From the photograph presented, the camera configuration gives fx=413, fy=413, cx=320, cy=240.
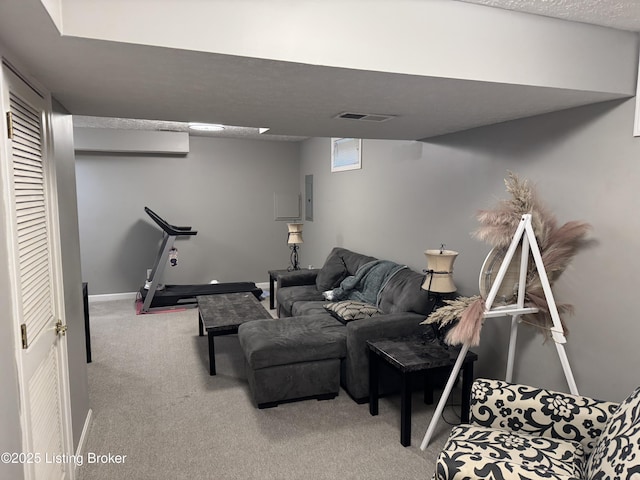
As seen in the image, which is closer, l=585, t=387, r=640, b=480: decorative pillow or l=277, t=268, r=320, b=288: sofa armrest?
l=585, t=387, r=640, b=480: decorative pillow

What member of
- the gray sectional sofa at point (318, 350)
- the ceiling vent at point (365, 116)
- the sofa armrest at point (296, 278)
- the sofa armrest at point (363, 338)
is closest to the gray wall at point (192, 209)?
the sofa armrest at point (296, 278)

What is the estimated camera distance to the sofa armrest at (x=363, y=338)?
3.00 metres

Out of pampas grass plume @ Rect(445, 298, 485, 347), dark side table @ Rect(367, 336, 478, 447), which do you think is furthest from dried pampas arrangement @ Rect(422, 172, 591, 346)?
dark side table @ Rect(367, 336, 478, 447)

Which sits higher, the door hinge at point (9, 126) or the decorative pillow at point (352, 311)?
the door hinge at point (9, 126)

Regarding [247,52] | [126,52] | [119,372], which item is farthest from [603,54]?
[119,372]

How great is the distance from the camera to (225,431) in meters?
2.71

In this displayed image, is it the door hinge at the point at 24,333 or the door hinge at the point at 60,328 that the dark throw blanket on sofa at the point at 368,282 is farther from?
the door hinge at the point at 24,333

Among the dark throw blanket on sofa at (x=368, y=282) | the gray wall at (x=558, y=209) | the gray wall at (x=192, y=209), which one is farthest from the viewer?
the gray wall at (x=192, y=209)

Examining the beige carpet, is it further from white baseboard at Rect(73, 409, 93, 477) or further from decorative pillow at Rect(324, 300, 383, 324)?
decorative pillow at Rect(324, 300, 383, 324)

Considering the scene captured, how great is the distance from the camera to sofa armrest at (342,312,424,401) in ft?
9.84

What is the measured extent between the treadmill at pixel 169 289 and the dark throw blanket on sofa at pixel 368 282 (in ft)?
5.67

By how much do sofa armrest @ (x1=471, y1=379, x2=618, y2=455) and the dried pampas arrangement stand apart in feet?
1.17

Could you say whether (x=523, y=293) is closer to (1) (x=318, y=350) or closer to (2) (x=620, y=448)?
(2) (x=620, y=448)

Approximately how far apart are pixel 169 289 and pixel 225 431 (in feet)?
11.7
